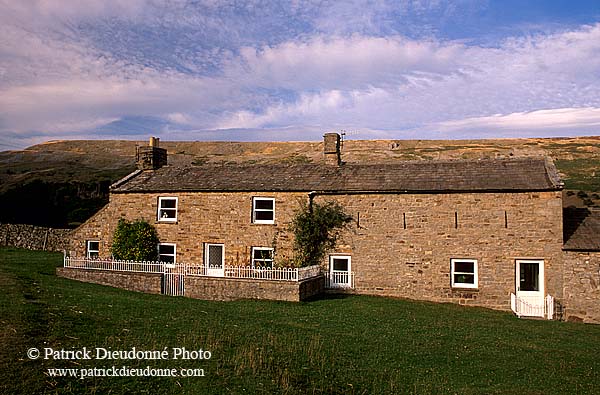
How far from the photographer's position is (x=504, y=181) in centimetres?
2161

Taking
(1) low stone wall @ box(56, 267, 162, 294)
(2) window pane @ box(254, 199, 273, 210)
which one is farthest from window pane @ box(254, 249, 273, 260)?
(1) low stone wall @ box(56, 267, 162, 294)

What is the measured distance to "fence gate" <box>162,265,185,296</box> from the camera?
21.8m

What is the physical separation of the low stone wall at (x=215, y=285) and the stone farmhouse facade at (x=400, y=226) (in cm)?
52

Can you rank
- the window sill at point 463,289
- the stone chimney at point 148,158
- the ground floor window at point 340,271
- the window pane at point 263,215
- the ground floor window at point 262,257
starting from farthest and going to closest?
the stone chimney at point 148,158
the window pane at point 263,215
the ground floor window at point 262,257
the ground floor window at point 340,271
the window sill at point 463,289

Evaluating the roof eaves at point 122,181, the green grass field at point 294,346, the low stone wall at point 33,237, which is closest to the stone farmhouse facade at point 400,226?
the roof eaves at point 122,181

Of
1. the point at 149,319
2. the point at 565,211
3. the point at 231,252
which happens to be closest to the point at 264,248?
the point at 231,252

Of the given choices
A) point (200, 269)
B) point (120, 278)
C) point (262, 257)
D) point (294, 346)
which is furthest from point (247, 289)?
point (294, 346)

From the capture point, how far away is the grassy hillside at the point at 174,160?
4653 centimetres

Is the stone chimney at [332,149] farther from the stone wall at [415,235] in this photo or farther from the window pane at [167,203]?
the window pane at [167,203]

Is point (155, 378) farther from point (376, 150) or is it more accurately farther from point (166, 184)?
point (376, 150)

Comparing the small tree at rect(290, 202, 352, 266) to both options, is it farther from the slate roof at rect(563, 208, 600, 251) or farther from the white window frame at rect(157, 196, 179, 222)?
the slate roof at rect(563, 208, 600, 251)

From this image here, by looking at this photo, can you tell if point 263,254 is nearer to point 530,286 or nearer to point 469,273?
point 469,273

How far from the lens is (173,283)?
22.0 meters

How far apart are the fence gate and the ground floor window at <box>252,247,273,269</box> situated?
3683mm
